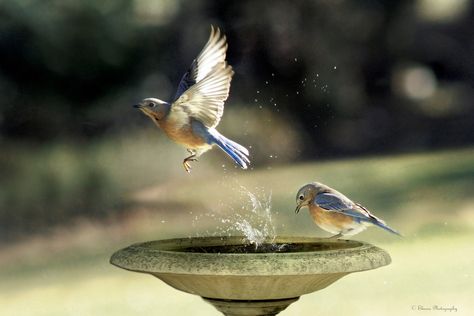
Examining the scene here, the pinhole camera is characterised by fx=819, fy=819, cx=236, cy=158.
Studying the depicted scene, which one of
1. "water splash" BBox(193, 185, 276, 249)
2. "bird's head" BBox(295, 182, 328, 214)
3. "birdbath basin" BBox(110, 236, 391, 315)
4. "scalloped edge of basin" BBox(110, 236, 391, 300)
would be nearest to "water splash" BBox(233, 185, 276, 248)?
"water splash" BBox(193, 185, 276, 249)

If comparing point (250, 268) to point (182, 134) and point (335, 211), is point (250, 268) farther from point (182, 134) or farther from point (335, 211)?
point (182, 134)

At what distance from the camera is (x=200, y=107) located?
3.05 m

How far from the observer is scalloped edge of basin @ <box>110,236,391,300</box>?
8.07 ft

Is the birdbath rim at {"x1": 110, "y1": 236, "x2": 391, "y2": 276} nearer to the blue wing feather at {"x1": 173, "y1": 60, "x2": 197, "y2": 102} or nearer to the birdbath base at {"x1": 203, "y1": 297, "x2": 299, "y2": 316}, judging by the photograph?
the birdbath base at {"x1": 203, "y1": 297, "x2": 299, "y2": 316}

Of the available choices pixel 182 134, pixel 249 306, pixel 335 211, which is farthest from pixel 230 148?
pixel 249 306

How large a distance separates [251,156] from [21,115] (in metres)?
1.35

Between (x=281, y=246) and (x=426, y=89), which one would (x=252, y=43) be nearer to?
(x=426, y=89)

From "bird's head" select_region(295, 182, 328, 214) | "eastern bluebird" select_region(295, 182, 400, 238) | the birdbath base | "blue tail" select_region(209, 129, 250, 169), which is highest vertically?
"blue tail" select_region(209, 129, 250, 169)

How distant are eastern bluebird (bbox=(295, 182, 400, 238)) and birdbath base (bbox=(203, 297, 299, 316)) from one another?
1.12 feet

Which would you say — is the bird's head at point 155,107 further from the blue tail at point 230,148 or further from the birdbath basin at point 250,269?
the birdbath basin at point 250,269

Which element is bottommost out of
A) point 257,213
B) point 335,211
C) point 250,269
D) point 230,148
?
point 250,269

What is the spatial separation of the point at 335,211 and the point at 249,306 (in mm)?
480

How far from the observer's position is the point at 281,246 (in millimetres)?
3098

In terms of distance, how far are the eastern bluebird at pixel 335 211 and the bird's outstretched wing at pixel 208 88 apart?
0.45m
